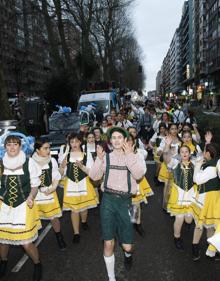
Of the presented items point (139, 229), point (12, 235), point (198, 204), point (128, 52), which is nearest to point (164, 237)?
point (139, 229)

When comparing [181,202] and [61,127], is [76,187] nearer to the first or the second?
[181,202]

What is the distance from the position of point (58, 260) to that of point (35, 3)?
2550 cm

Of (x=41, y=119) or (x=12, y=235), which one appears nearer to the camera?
(x=12, y=235)

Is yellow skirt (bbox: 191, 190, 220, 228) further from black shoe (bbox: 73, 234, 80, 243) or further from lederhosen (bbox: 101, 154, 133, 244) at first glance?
black shoe (bbox: 73, 234, 80, 243)

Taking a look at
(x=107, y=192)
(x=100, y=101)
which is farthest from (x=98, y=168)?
(x=100, y=101)

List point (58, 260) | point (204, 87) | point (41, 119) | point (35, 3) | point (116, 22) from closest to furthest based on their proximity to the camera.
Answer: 1. point (58, 260)
2. point (41, 119)
3. point (35, 3)
4. point (116, 22)
5. point (204, 87)

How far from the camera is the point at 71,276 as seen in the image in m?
4.85

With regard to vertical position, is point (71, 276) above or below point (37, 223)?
below

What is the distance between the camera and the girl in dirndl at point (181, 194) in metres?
5.56

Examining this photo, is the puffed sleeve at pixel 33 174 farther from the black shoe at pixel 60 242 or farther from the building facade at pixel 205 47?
the building facade at pixel 205 47

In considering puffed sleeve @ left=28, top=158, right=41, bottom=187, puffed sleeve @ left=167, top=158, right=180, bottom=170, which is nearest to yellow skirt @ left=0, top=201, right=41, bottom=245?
puffed sleeve @ left=28, top=158, right=41, bottom=187

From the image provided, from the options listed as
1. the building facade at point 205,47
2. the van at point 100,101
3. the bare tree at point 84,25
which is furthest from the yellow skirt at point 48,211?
the building facade at point 205,47

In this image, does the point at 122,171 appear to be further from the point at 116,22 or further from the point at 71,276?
the point at 116,22

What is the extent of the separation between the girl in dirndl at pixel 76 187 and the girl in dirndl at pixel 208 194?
5.87ft
